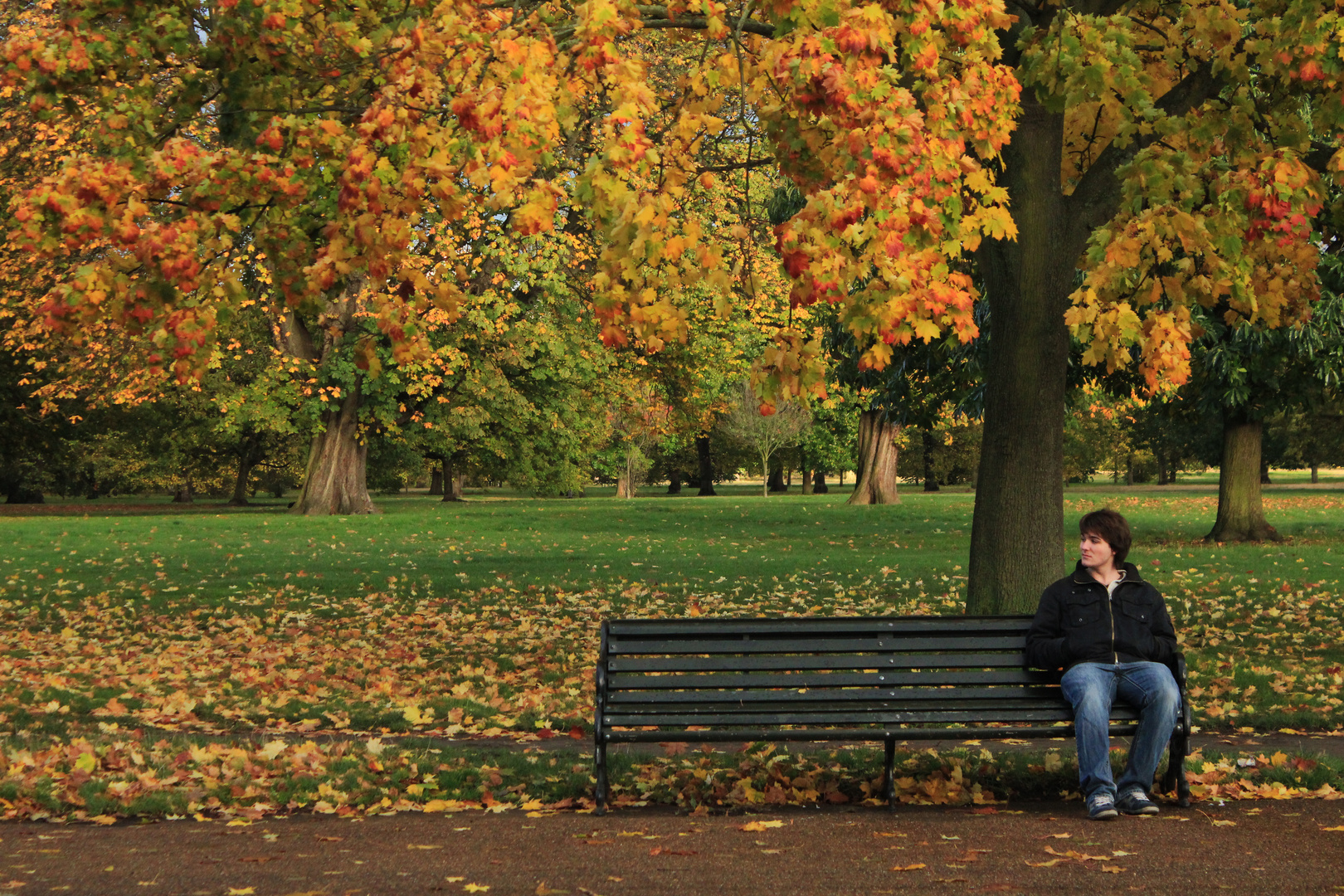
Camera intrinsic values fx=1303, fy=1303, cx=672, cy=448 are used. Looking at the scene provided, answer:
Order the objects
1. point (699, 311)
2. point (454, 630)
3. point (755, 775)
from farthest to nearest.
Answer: point (699, 311)
point (454, 630)
point (755, 775)

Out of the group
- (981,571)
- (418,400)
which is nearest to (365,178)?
(981,571)

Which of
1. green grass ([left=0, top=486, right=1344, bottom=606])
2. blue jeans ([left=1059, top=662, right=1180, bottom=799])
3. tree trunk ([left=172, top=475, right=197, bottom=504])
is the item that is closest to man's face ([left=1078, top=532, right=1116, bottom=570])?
blue jeans ([left=1059, top=662, right=1180, bottom=799])

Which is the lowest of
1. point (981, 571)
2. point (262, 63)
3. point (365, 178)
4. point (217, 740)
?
point (217, 740)

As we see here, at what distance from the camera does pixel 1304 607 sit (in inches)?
517

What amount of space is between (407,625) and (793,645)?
6975 millimetres

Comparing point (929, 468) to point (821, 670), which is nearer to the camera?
point (821, 670)

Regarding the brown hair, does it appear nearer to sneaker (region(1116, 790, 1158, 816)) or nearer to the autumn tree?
sneaker (region(1116, 790, 1158, 816))

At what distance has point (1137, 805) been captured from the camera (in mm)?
5629

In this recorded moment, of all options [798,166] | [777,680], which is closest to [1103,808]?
[777,680]

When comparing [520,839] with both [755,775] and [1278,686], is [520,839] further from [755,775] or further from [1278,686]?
[1278,686]

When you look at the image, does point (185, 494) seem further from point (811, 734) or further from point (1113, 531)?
point (1113, 531)

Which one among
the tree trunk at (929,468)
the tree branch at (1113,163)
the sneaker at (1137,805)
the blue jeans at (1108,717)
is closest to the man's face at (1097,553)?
the blue jeans at (1108,717)

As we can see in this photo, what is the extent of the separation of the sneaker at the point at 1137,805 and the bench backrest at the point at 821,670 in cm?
34

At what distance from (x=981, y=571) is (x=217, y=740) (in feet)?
17.8
